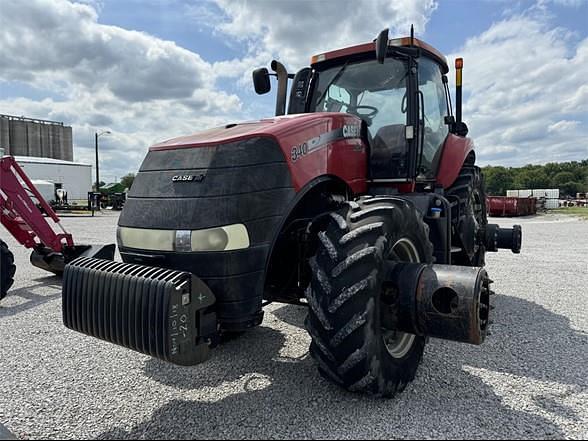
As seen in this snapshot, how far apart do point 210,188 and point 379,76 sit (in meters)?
2.44

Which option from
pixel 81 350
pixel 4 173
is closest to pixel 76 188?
pixel 4 173

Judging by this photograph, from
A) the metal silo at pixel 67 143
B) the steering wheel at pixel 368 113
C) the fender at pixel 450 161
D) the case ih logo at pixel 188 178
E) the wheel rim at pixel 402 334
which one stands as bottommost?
the wheel rim at pixel 402 334

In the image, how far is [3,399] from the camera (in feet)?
9.86

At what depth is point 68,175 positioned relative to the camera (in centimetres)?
4375

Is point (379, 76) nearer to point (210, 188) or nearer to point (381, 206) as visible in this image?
point (381, 206)

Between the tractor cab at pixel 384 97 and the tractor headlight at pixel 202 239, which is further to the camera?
the tractor cab at pixel 384 97

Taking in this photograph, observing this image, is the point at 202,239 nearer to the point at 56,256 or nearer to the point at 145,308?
the point at 145,308

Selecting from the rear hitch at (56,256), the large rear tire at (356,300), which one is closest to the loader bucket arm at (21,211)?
the rear hitch at (56,256)

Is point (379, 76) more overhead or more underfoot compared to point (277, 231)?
more overhead

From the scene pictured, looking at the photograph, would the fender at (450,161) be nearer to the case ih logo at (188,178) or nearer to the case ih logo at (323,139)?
the case ih logo at (323,139)

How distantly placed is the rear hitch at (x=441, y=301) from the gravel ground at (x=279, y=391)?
48 centimetres

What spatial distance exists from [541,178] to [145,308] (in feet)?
348

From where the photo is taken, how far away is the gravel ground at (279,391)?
2559mm

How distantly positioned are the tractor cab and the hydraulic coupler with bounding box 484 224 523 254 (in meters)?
1.67
